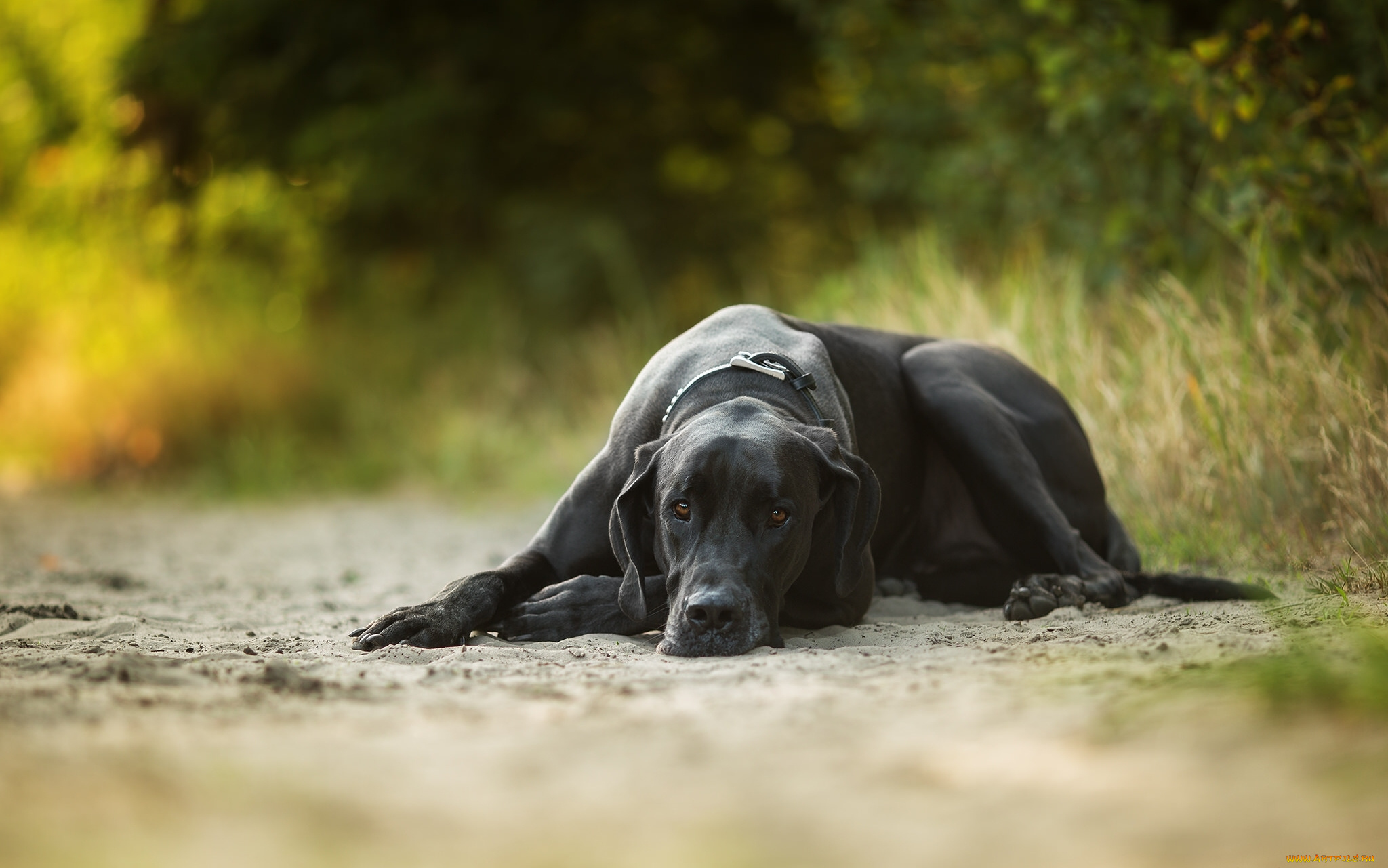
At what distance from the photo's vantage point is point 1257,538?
493cm

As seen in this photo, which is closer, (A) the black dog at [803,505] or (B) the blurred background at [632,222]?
(A) the black dog at [803,505]

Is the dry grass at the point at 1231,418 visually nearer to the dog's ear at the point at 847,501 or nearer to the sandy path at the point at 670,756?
the sandy path at the point at 670,756

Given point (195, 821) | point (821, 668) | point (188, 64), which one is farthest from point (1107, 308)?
point (188, 64)

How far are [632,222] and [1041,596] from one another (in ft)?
31.1

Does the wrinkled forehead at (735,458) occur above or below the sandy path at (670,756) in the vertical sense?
above

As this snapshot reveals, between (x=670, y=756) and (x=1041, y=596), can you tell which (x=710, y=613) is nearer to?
(x=670, y=756)

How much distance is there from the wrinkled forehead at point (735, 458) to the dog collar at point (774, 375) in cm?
42

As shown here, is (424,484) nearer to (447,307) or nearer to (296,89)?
(447,307)

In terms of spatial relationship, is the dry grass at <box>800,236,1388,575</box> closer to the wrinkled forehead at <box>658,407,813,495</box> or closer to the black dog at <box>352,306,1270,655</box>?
the black dog at <box>352,306,1270,655</box>

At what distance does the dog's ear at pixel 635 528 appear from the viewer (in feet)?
12.4

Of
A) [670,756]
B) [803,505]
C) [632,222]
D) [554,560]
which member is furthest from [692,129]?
[670,756]

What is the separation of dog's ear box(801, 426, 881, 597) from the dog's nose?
2.04 ft

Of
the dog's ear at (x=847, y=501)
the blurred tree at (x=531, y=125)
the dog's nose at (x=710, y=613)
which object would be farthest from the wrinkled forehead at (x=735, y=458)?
the blurred tree at (x=531, y=125)

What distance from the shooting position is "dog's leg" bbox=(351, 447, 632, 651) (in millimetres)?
3889
